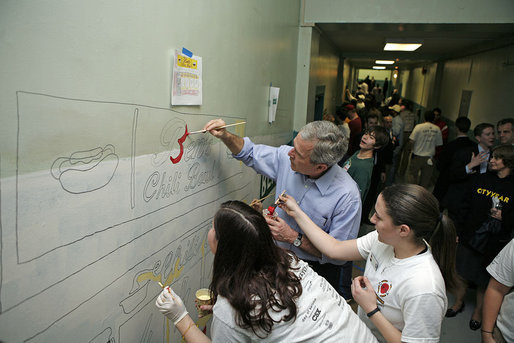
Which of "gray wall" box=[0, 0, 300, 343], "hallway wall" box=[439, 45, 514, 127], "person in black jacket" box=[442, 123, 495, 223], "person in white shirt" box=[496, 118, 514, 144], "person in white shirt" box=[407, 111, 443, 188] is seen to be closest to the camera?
"gray wall" box=[0, 0, 300, 343]

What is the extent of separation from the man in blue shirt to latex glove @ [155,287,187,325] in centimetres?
74

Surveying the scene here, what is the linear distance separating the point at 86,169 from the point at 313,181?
49.2 inches

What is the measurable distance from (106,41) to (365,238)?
4.58ft

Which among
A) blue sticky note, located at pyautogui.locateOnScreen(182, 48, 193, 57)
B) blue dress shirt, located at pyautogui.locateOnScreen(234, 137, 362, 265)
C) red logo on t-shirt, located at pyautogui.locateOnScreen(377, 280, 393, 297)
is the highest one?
blue sticky note, located at pyautogui.locateOnScreen(182, 48, 193, 57)

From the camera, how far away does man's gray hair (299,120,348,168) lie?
5.69 feet

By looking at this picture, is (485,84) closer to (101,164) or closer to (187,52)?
(187,52)

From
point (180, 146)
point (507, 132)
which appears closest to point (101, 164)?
point (180, 146)

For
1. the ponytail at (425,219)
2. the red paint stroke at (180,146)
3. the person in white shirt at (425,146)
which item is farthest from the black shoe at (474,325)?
the person in white shirt at (425,146)

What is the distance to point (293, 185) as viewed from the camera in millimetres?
2023

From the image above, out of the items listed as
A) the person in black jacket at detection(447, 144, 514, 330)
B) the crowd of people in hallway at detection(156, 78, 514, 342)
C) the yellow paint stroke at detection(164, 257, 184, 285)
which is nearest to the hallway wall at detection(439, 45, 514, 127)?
the person in black jacket at detection(447, 144, 514, 330)

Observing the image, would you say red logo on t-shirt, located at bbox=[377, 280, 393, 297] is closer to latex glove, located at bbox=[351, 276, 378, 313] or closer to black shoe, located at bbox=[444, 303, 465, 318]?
latex glove, located at bbox=[351, 276, 378, 313]

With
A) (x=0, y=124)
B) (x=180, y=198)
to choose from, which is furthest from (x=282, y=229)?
(x=0, y=124)

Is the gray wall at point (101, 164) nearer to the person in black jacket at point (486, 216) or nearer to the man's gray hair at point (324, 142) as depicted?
the man's gray hair at point (324, 142)

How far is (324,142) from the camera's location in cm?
173
